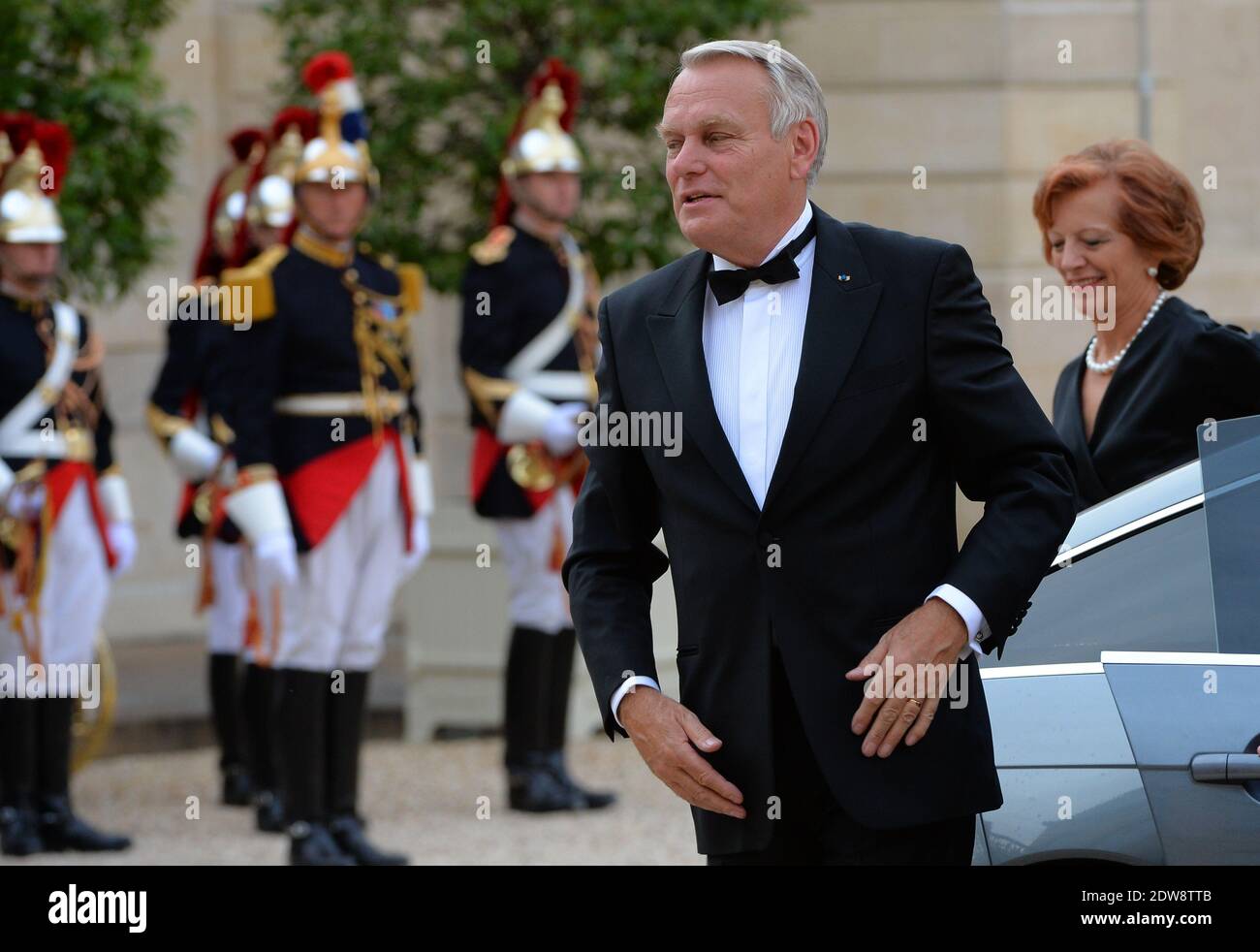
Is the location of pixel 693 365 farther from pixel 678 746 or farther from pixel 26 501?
pixel 26 501

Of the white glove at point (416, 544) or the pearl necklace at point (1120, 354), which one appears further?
the white glove at point (416, 544)

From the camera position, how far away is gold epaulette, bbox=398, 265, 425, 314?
742cm

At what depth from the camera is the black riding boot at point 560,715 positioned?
27.0ft

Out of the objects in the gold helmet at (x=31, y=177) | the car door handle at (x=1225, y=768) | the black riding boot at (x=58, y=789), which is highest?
the gold helmet at (x=31, y=177)

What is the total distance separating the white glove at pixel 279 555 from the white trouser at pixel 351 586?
7cm

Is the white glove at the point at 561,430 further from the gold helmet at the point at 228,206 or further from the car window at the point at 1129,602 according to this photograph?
the car window at the point at 1129,602

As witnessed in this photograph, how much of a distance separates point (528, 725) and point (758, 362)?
5.13 m

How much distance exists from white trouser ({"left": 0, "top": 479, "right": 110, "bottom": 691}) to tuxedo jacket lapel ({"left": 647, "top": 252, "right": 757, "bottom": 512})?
4798 millimetres

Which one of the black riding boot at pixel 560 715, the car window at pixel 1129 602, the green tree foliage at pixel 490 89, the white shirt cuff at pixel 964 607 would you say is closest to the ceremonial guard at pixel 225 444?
the green tree foliage at pixel 490 89

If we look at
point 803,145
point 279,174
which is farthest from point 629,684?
point 279,174

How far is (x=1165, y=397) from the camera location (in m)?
4.31

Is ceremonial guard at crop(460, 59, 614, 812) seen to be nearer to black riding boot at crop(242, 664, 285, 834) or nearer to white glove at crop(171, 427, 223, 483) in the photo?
black riding boot at crop(242, 664, 285, 834)

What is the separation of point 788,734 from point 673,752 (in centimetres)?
17
